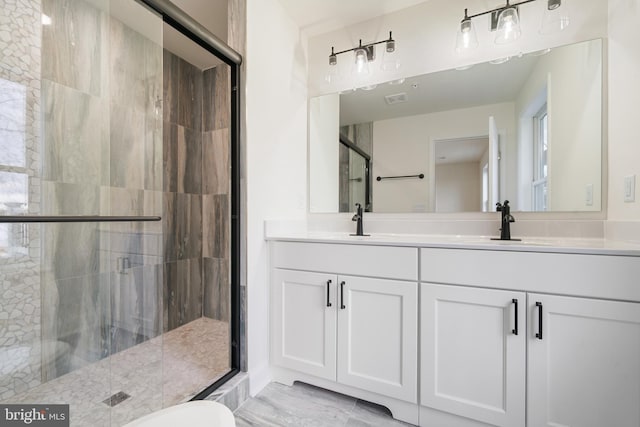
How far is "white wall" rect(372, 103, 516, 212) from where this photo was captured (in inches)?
65.1

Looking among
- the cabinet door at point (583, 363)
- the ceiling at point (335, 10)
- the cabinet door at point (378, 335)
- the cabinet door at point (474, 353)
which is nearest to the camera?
the cabinet door at point (583, 363)

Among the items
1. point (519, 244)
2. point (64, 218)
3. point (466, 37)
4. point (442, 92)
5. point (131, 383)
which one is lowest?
point (131, 383)

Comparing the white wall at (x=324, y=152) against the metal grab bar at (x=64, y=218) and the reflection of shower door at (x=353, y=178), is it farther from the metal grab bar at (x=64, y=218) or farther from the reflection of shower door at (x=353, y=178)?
the metal grab bar at (x=64, y=218)

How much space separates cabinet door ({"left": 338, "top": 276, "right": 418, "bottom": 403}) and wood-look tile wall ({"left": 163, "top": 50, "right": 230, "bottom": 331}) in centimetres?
139

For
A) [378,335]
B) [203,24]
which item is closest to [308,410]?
[378,335]

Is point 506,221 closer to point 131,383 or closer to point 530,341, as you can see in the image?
point 530,341

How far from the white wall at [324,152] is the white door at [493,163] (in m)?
Result: 1.01

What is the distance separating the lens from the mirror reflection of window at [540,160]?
60.8 inches

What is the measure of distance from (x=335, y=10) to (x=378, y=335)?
2099 millimetres

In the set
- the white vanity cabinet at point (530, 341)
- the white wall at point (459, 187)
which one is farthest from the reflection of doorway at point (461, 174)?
the white vanity cabinet at point (530, 341)

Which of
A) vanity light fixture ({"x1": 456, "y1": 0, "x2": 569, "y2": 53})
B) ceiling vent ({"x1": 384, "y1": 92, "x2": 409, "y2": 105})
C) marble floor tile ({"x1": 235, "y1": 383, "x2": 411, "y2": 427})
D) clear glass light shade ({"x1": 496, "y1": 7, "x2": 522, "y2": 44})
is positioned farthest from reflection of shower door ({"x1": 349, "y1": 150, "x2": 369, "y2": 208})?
marble floor tile ({"x1": 235, "y1": 383, "x2": 411, "y2": 427})

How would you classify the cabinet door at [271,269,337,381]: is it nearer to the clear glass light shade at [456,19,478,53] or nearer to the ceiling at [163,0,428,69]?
the clear glass light shade at [456,19,478,53]

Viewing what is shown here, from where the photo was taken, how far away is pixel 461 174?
1.75m

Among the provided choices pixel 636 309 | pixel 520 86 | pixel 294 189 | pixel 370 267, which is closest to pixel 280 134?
pixel 294 189
